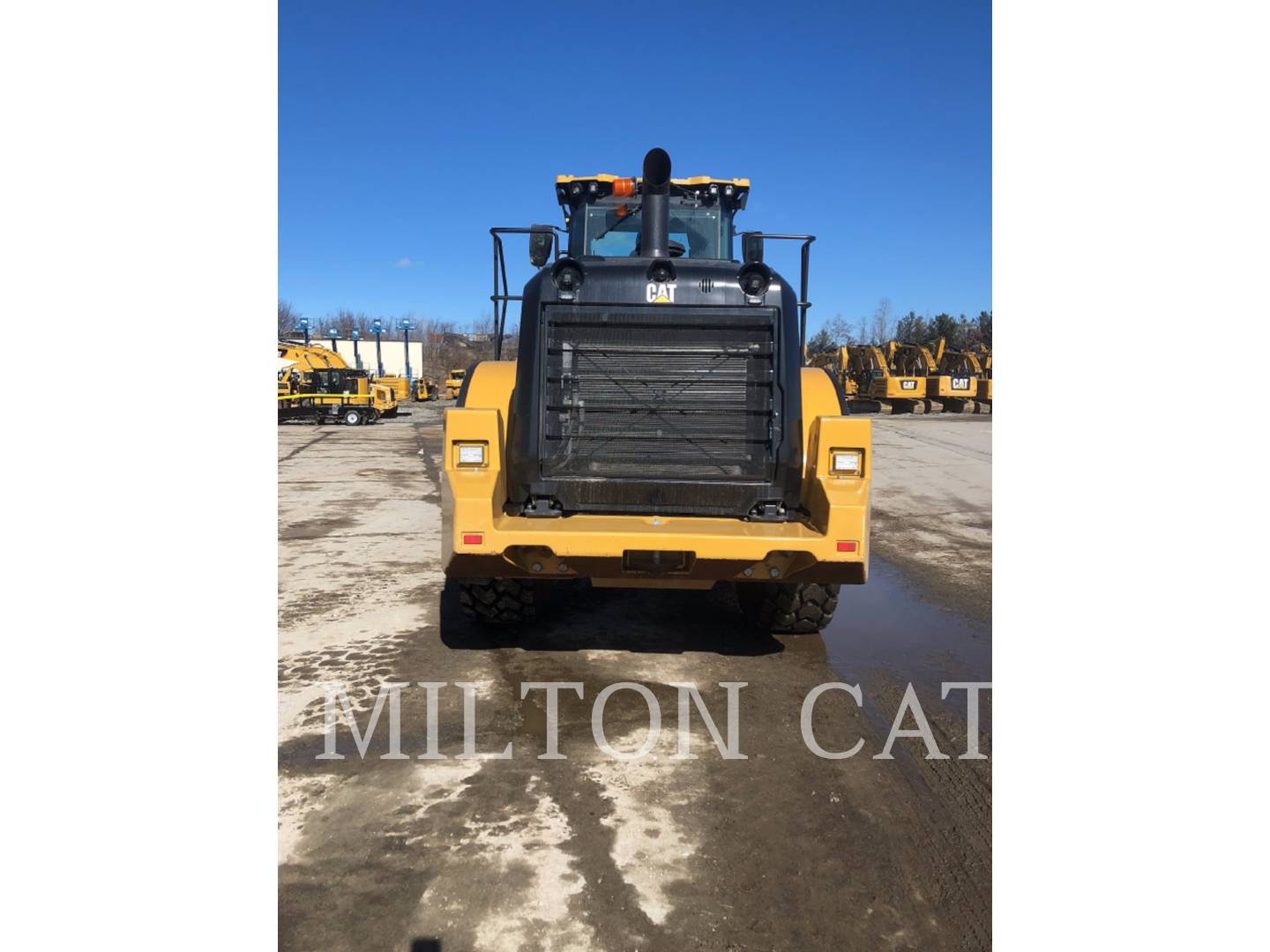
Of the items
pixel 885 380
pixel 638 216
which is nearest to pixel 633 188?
pixel 638 216

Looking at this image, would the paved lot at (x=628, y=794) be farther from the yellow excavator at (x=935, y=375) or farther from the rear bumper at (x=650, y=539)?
the yellow excavator at (x=935, y=375)

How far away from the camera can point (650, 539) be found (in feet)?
13.5

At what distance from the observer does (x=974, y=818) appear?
325cm

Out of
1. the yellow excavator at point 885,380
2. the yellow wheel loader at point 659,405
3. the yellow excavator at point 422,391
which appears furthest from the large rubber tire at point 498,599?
the yellow excavator at point 422,391

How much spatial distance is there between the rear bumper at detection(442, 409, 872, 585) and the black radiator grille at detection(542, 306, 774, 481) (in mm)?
322

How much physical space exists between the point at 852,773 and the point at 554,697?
152 cm

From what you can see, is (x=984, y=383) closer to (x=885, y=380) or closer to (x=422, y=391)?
(x=885, y=380)

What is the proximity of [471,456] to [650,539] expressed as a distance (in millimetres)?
987

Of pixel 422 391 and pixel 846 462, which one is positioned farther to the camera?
pixel 422 391

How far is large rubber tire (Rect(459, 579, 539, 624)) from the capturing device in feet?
16.9

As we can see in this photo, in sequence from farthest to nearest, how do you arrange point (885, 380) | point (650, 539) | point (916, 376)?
1. point (916, 376)
2. point (885, 380)
3. point (650, 539)

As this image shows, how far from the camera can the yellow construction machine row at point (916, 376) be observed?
3064 centimetres

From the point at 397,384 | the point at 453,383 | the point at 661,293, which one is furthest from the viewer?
the point at 453,383

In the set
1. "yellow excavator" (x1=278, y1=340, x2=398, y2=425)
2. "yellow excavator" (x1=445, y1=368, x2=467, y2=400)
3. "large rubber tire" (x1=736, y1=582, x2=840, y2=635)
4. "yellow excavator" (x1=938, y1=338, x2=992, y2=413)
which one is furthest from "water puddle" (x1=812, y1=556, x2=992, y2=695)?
"yellow excavator" (x1=445, y1=368, x2=467, y2=400)
